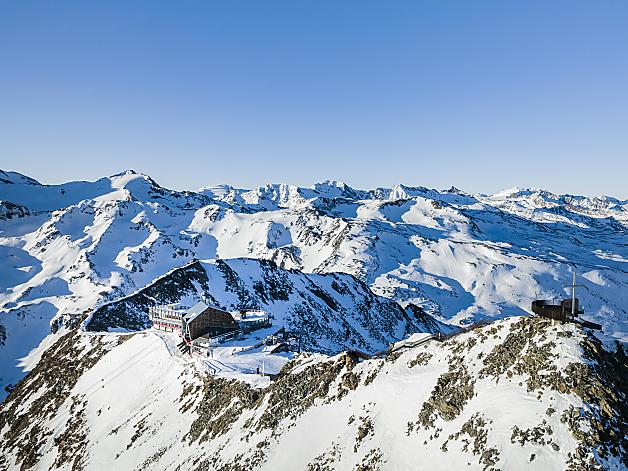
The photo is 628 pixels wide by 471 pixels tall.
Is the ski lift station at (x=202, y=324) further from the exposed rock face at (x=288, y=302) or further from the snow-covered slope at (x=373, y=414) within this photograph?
the exposed rock face at (x=288, y=302)

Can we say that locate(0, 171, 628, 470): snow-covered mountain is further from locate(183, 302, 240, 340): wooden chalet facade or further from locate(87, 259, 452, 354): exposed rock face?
locate(183, 302, 240, 340): wooden chalet facade

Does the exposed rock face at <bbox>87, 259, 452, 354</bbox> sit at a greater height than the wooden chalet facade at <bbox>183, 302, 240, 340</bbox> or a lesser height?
lesser

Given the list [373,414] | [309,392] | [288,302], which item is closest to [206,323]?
[309,392]

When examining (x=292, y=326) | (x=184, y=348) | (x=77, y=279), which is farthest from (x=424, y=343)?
(x=77, y=279)

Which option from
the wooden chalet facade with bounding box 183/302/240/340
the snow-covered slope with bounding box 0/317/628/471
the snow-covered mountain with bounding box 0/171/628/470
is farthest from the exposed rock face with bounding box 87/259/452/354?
the snow-covered slope with bounding box 0/317/628/471

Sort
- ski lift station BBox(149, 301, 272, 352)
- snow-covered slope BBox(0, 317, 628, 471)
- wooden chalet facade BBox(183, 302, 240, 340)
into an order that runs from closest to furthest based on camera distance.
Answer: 1. snow-covered slope BBox(0, 317, 628, 471)
2. ski lift station BBox(149, 301, 272, 352)
3. wooden chalet facade BBox(183, 302, 240, 340)

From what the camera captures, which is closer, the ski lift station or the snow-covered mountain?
the snow-covered mountain

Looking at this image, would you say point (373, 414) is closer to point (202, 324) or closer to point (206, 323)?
point (202, 324)
